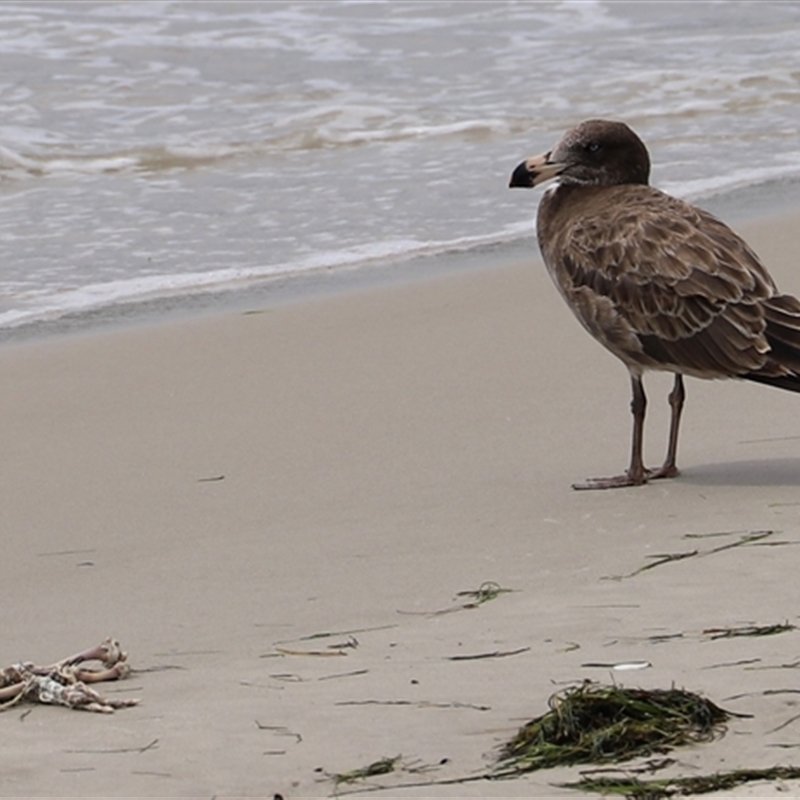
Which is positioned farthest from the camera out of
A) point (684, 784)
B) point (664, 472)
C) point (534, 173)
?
point (534, 173)

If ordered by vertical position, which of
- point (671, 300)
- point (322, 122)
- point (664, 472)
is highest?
point (671, 300)

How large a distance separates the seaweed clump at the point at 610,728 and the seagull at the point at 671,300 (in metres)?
2.39

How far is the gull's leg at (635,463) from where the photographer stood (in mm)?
5488

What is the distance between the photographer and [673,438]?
5723mm

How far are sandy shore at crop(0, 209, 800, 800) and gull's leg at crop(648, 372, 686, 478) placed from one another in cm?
5

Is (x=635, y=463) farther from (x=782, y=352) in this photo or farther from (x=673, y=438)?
(x=782, y=352)

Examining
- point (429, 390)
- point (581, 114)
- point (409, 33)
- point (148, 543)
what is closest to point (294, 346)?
point (429, 390)

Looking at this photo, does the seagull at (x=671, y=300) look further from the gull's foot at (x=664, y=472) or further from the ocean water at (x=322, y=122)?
the ocean water at (x=322, y=122)

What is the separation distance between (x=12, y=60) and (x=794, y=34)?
6.79m

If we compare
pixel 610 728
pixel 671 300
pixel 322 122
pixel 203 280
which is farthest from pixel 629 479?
pixel 322 122

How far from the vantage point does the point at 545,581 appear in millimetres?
4398

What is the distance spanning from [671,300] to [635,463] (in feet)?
1.74

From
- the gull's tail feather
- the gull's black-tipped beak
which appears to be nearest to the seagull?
the gull's tail feather

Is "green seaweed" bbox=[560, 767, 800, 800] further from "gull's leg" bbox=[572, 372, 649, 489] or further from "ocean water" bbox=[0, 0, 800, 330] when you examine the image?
"ocean water" bbox=[0, 0, 800, 330]
